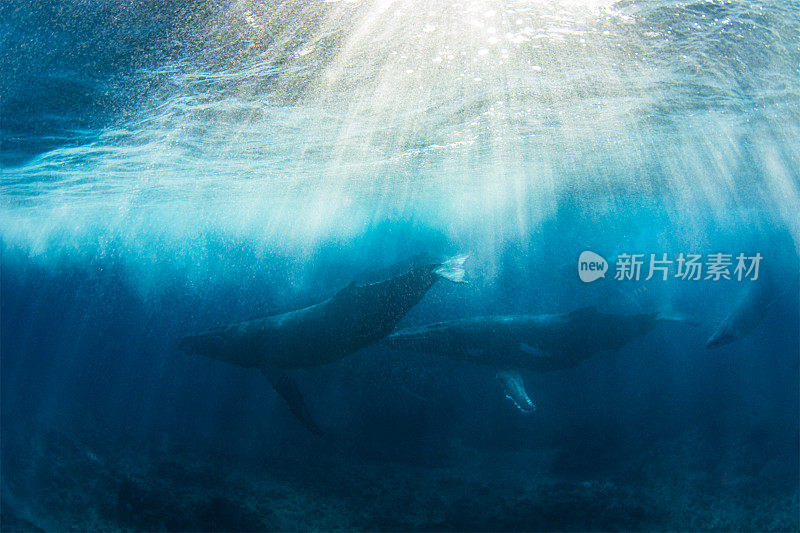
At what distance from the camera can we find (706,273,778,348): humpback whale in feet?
34.4

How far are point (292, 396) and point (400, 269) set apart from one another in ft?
12.6

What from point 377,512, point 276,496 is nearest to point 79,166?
point 276,496

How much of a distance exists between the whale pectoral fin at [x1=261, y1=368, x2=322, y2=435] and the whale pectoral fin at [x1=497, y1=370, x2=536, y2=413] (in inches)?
163

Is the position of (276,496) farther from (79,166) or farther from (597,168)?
(597,168)

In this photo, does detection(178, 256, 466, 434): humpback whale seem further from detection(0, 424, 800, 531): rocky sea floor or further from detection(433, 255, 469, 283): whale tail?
detection(0, 424, 800, 531): rocky sea floor

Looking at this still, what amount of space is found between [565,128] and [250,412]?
48.8 feet

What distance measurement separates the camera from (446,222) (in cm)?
5394

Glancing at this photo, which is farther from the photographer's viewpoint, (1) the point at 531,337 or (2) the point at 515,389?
(1) the point at 531,337

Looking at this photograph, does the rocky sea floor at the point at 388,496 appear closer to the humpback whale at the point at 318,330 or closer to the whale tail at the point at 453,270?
the humpback whale at the point at 318,330

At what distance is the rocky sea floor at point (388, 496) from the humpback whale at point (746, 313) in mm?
2989

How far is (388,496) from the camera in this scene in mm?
9039

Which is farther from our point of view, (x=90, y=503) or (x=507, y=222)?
(x=507, y=222)
